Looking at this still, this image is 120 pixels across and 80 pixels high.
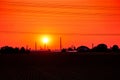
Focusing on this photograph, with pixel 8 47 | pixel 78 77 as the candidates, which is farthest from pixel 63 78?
pixel 8 47

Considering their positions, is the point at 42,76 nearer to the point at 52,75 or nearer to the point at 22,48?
the point at 52,75

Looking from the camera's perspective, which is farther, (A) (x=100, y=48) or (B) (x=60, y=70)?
(A) (x=100, y=48)

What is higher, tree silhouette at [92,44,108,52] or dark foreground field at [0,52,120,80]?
tree silhouette at [92,44,108,52]

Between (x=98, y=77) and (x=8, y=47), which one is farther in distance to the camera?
(x=8, y=47)

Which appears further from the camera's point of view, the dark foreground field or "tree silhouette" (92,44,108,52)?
"tree silhouette" (92,44,108,52)

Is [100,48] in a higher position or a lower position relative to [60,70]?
higher

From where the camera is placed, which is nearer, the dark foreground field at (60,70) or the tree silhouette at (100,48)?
the dark foreground field at (60,70)

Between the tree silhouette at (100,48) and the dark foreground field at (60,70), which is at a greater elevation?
the tree silhouette at (100,48)

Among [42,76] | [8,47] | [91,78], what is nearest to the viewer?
[91,78]

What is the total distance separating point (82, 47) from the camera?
8800 cm

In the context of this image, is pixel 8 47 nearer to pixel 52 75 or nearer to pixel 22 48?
pixel 22 48

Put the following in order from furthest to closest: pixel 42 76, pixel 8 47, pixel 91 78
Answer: pixel 8 47 < pixel 42 76 < pixel 91 78

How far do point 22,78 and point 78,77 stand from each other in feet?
11.2

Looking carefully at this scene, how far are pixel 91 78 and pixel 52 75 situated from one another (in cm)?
345
